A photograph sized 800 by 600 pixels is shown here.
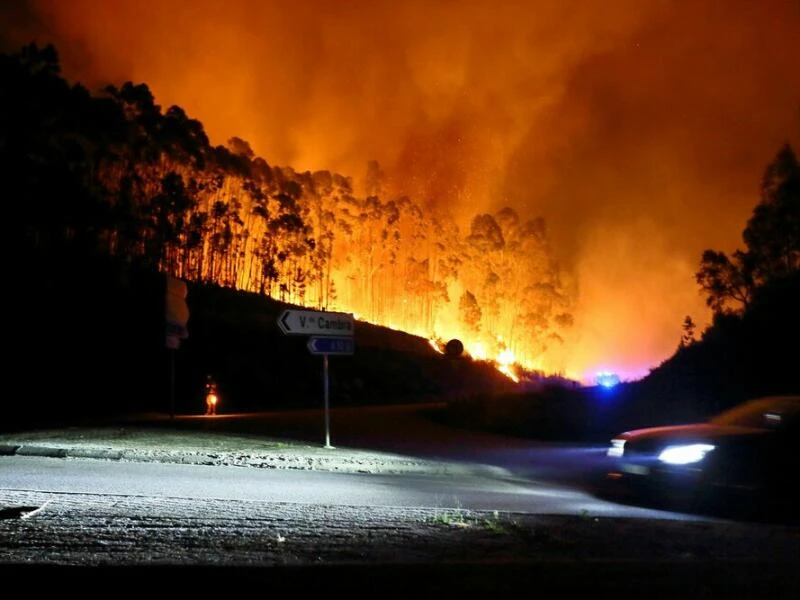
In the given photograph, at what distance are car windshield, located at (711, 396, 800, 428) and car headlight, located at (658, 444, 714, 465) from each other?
3.39ft

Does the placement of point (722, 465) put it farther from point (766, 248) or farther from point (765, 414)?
point (766, 248)

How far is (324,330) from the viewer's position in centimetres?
1745

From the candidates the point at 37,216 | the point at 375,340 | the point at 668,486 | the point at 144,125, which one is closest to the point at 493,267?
the point at 375,340

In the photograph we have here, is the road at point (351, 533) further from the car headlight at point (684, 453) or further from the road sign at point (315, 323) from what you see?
the road sign at point (315, 323)

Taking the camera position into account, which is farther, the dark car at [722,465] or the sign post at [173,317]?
the sign post at [173,317]

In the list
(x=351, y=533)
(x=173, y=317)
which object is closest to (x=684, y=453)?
(x=351, y=533)

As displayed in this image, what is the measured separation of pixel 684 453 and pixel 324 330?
28.1 feet

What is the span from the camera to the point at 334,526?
8.16 m

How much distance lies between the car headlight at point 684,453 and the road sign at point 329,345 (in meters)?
8.16

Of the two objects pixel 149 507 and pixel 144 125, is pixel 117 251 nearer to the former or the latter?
pixel 144 125

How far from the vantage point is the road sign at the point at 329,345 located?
17.3 meters

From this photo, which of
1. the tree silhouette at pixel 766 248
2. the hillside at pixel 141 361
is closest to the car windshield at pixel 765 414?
the hillside at pixel 141 361

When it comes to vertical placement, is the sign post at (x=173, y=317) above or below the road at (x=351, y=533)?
above

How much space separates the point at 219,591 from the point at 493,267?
81.7m
